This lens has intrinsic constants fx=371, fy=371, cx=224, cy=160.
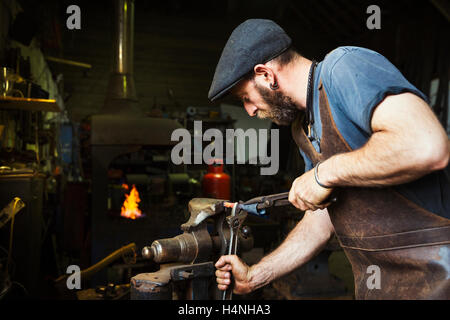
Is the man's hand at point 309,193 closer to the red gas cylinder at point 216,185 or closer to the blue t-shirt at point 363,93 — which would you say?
the blue t-shirt at point 363,93

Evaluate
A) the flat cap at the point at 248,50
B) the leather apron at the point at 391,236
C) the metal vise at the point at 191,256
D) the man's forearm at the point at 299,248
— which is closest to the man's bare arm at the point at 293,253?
the man's forearm at the point at 299,248

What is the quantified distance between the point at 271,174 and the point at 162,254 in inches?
261

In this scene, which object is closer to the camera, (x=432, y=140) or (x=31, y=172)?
(x=432, y=140)

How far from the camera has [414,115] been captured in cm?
90

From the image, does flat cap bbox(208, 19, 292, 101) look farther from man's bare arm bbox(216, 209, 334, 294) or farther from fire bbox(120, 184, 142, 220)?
fire bbox(120, 184, 142, 220)

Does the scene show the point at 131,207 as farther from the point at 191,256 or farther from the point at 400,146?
the point at 400,146

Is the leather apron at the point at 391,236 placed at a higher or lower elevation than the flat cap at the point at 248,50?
lower

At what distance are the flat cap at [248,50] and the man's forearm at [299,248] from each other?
0.69 metres

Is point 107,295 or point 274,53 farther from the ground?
point 274,53

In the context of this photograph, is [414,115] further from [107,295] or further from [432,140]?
[107,295]

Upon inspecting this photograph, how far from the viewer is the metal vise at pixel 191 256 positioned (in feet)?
3.59

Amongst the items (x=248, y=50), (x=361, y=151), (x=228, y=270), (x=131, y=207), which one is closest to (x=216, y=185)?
(x=131, y=207)

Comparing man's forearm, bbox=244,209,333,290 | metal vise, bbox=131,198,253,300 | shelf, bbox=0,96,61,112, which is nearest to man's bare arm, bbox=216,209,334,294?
man's forearm, bbox=244,209,333,290
